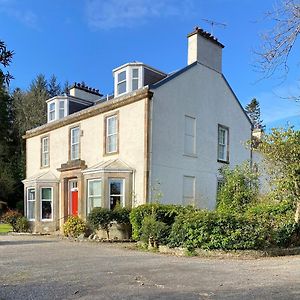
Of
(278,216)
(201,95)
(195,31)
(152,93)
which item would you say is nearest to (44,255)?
(278,216)

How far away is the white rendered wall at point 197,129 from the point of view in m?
18.4

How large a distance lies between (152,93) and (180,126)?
2382mm

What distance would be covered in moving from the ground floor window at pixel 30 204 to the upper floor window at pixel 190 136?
10.4 m

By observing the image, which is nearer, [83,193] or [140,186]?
[140,186]

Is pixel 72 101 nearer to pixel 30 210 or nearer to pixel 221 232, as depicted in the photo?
pixel 30 210

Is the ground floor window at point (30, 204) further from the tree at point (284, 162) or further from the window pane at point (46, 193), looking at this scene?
the tree at point (284, 162)

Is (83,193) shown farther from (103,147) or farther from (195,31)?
(195,31)

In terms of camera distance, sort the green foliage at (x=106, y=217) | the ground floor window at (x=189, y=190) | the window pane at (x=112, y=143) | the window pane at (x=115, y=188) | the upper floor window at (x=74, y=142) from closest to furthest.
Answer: the green foliage at (x=106, y=217)
the window pane at (x=115, y=188)
the ground floor window at (x=189, y=190)
the window pane at (x=112, y=143)
the upper floor window at (x=74, y=142)

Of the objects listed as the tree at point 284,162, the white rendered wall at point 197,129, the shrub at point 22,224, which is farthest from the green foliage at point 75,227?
the tree at point 284,162

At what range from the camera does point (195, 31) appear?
20359 millimetres

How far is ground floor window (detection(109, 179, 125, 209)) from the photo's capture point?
18562 mm

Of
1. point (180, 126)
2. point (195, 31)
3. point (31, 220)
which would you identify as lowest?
point (31, 220)

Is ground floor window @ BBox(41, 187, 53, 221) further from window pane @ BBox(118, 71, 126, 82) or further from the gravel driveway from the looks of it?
the gravel driveway

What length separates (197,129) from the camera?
20.2 m
